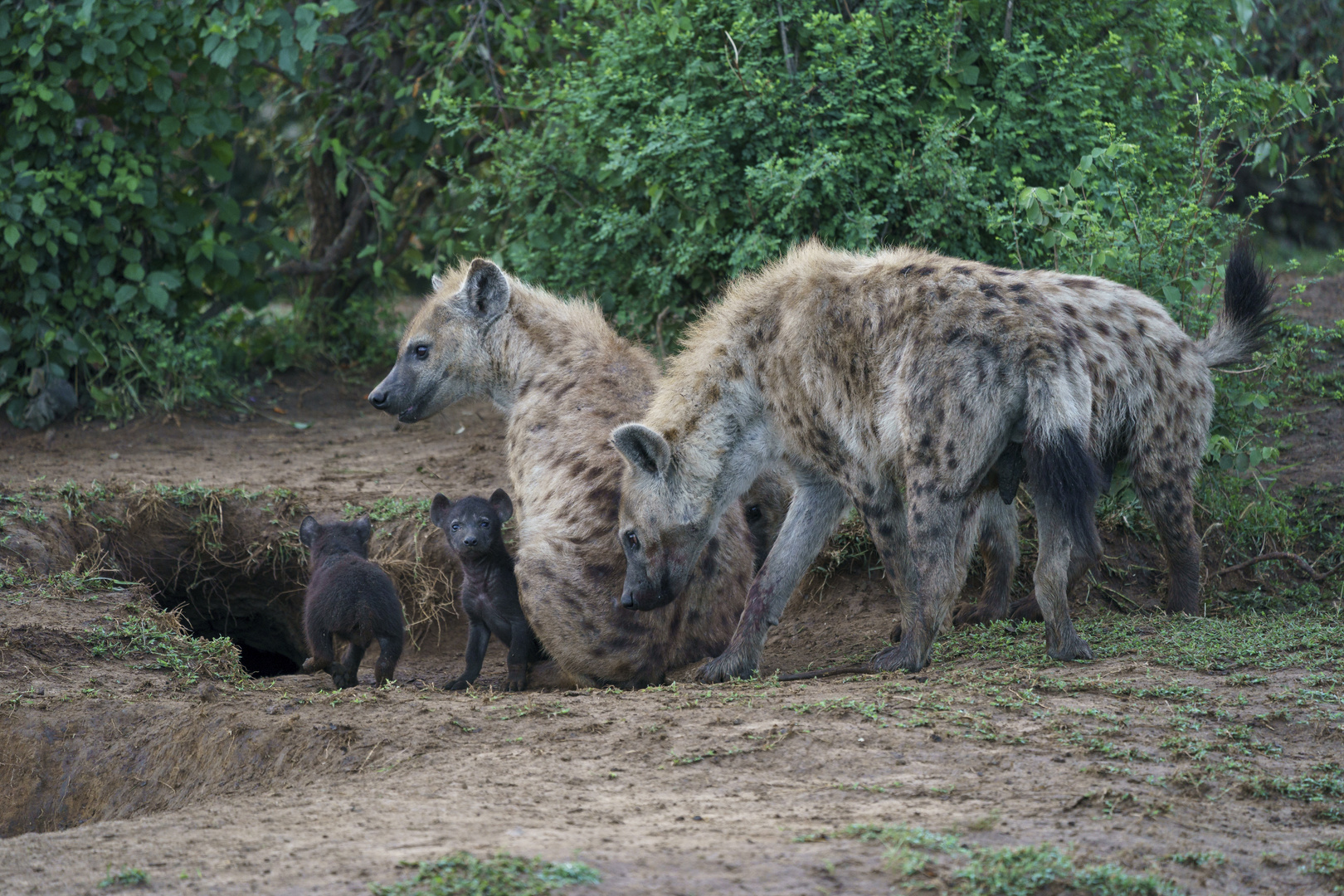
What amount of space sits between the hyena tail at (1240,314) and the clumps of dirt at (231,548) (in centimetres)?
310

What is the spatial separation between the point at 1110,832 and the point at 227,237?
614 centimetres

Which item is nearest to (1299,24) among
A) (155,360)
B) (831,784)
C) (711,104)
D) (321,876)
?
(711,104)

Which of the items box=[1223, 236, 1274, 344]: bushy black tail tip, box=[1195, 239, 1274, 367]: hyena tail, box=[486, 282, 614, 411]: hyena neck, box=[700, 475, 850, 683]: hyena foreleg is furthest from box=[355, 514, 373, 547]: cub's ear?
box=[1223, 236, 1274, 344]: bushy black tail tip

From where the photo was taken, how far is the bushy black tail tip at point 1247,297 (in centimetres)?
439

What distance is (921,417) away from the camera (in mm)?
3781

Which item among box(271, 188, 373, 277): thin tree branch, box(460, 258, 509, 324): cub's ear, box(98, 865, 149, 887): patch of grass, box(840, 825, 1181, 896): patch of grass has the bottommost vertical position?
box(98, 865, 149, 887): patch of grass

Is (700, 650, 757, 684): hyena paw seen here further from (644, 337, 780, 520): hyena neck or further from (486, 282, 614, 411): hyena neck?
(486, 282, 614, 411): hyena neck

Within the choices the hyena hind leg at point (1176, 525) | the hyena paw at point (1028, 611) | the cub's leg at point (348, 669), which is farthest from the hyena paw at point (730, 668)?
the hyena hind leg at point (1176, 525)

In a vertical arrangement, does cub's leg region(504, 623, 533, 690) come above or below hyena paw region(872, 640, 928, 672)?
below

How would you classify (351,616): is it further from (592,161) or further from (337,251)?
(337,251)

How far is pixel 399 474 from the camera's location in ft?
20.6

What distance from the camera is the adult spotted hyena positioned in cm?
441

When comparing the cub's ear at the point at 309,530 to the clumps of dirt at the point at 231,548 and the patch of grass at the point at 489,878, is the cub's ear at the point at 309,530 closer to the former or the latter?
the clumps of dirt at the point at 231,548

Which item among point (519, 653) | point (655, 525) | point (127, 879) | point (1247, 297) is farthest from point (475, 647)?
point (1247, 297)
